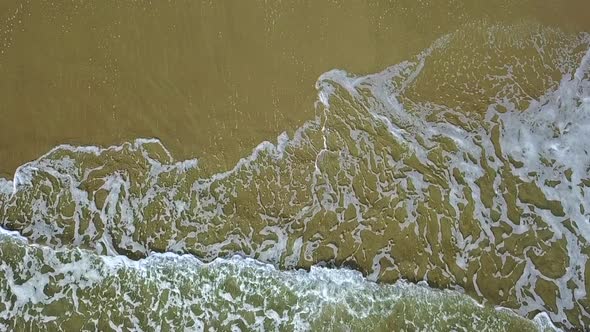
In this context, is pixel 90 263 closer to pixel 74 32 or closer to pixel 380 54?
pixel 74 32

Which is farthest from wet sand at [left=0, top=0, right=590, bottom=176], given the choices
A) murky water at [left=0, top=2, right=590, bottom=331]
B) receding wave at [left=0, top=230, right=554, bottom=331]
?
receding wave at [left=0, top=230, right=554, bottom=331]

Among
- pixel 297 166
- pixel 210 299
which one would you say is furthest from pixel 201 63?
pixel 210 299

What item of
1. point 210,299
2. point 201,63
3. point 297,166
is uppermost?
point 201,63

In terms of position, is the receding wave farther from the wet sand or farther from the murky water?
the wet sand

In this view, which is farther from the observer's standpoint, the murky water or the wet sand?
the wet sand

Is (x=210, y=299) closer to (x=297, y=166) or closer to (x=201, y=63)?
(x=297, y=166)

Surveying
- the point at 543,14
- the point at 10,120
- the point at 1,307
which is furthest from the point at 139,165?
the point at 543,14

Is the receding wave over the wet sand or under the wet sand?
under
